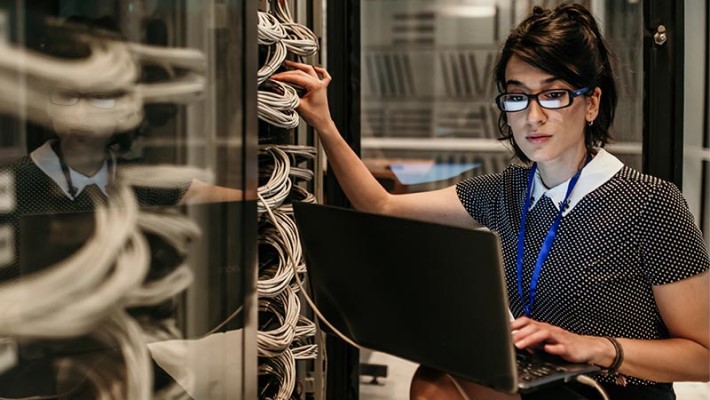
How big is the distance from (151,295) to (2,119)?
1.03 feet

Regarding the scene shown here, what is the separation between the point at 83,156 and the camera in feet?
2.89

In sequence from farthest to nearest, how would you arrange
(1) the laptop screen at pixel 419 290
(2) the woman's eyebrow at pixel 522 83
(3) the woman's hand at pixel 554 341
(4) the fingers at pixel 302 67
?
(4) the fingers at pixel 302 67, (2) the woman's eyebrow at pixel 522 83, (3) the woman's hand at pixel 554 341, (1) the laptop screen at pixel 419 290

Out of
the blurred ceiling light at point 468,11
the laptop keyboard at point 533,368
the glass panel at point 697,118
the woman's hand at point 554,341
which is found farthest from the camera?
the blurred ceiling light at point 468,11

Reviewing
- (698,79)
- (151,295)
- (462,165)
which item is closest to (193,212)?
(151,295)

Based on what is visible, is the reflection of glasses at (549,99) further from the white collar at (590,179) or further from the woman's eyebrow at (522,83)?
the white collar at (590,179)

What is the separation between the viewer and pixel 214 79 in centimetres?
111

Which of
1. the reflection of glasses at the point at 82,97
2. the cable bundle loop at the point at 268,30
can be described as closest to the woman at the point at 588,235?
the cable bundle loop at the point at 268,30

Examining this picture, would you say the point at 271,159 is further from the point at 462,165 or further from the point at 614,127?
the point at 614,127

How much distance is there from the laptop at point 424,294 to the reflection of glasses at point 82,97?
381 millimetres

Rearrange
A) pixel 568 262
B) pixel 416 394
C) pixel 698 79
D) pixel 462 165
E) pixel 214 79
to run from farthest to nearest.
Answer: pixel 462 165 < pixel 698 79 < pixel 568 262 < pixel 416 394 < pixel 214 79

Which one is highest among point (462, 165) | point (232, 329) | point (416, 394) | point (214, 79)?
point (214, 79)

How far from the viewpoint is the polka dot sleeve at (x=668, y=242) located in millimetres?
1396

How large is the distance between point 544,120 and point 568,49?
15 cm

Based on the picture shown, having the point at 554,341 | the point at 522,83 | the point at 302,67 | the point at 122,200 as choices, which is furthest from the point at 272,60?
the point at 554,341
